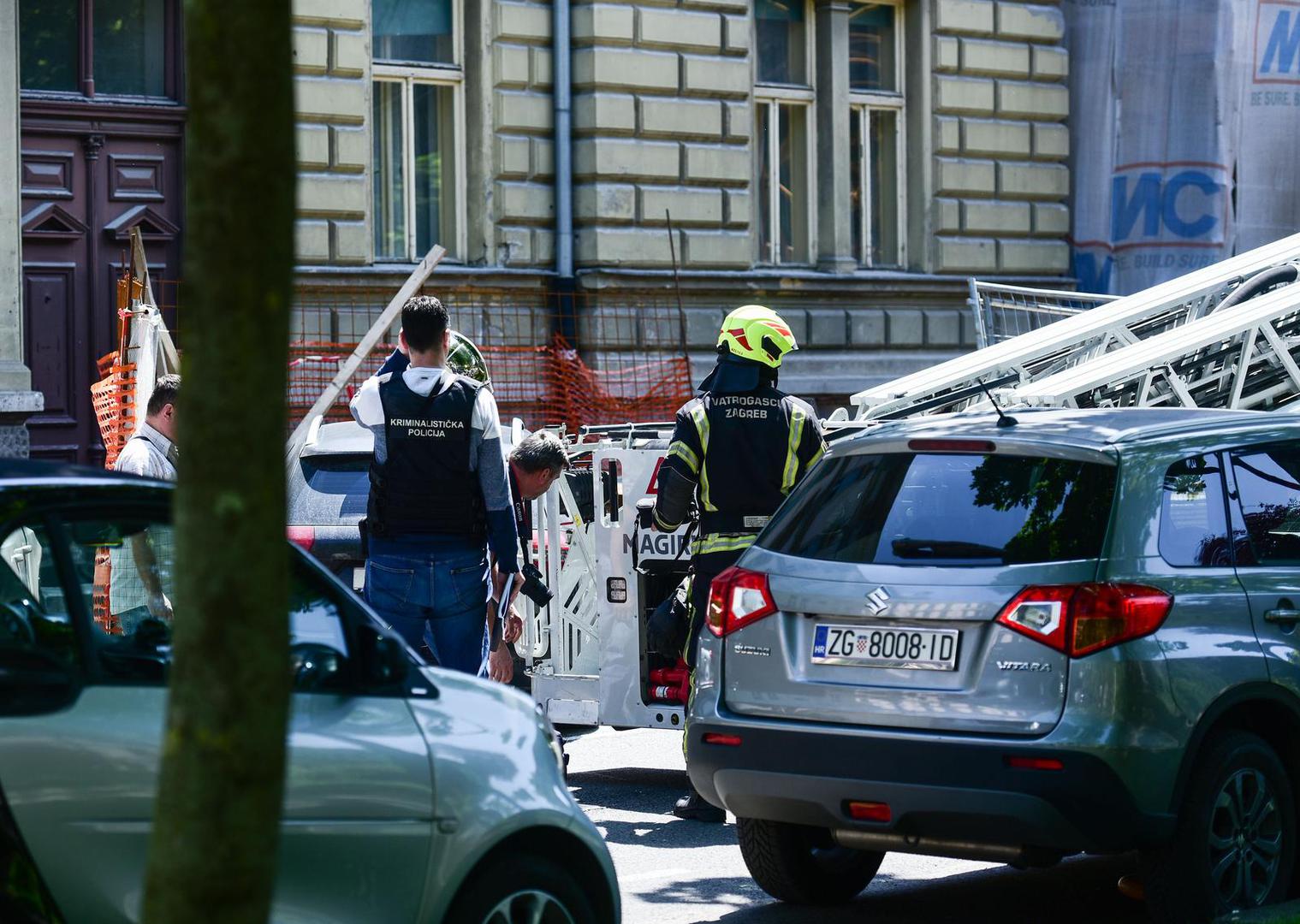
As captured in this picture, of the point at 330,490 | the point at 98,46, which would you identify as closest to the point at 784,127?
the point at 98,46

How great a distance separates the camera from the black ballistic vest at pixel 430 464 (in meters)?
7.04

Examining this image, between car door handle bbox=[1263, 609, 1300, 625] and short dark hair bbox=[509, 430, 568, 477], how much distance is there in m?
3.04

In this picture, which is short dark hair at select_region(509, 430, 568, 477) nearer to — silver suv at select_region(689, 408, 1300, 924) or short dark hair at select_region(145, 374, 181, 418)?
short dark hair at select_region(145, 374, 181, 418)

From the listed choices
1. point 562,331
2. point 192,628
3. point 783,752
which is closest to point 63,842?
point 192,628

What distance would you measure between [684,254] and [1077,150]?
486cm

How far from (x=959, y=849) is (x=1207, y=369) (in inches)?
236

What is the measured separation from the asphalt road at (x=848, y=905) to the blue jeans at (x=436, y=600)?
94cm

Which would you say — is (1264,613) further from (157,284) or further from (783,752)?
(157,284)

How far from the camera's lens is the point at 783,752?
19.1 ft

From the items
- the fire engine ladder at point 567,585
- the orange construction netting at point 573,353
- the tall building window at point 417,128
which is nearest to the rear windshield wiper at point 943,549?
the fire engine ladder at point 567,585

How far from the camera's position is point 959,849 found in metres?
5.57

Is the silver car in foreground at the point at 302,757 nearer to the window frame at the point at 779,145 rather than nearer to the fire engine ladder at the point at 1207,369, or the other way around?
the fire engine ladder at the point at 1207,369

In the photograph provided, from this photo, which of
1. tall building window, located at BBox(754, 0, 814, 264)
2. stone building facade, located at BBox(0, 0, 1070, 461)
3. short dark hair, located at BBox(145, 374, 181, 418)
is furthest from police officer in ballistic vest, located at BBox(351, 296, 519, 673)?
tall building window, located at BBox(754, 0, 814, 264)

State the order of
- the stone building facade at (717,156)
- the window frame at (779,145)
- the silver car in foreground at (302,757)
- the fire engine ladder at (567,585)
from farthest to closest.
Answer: the window frame at (779,145) < the stone building facade at (717,156) < the fire engine ladder at (567,585) < the silver car in foreground at (302,757)
